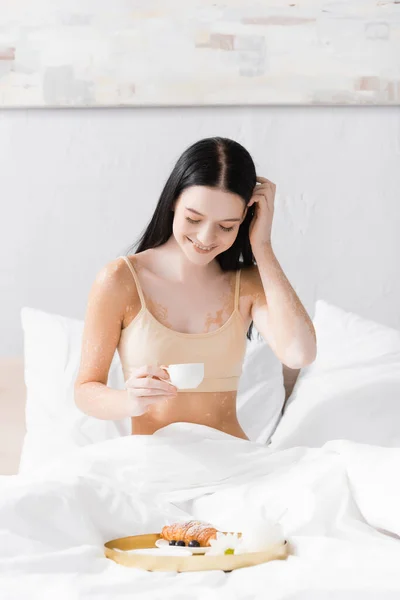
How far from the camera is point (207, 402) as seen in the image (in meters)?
1.86

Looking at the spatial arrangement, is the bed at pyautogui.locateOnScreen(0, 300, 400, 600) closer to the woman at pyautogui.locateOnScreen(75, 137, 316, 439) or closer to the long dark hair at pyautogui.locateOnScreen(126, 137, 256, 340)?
the woman at pyautogui.locateOnScreen(75, 137, 316, 439)

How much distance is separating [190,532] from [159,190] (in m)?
1.36

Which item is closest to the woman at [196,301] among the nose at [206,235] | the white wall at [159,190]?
the nose at [206,235]

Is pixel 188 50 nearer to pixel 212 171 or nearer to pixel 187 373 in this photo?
pixel 212 171

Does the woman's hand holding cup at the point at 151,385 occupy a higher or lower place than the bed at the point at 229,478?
higher

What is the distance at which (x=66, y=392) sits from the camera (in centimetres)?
216

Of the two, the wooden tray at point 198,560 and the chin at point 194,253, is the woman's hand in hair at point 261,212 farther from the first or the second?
the wooden tray at point 198,560

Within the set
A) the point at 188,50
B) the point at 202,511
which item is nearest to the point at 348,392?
the point at 202,511

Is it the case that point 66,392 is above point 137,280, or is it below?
below

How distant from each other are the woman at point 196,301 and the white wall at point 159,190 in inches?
24.2

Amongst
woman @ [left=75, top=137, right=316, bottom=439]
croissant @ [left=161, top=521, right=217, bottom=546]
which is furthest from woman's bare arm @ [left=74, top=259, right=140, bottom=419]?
croissant @ [left=161, top=521, right=217, bottom=546]

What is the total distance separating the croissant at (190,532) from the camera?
138 cm

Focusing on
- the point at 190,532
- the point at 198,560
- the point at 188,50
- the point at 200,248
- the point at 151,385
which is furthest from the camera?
the point at 188,50

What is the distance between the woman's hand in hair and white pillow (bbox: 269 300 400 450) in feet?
1.51
